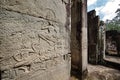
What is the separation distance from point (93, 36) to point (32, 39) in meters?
5.20

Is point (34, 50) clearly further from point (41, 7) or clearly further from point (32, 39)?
point (41, 7)

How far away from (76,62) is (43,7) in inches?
121

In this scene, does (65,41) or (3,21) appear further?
(65,41)

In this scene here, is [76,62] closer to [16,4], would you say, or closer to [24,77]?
[24,77]

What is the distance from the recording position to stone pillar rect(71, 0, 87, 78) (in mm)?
3781

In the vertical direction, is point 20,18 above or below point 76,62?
above

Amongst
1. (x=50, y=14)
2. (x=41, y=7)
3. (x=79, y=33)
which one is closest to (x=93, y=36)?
(x=79, y=33)

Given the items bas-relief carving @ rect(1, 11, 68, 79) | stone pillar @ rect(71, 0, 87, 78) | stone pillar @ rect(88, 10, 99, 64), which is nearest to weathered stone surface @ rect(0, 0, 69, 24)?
bas-relief carving @ rect(1, 11, 68, 79)

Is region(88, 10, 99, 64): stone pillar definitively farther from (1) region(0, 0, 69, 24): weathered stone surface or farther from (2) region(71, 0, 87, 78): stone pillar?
(1) region(0, 0, 69, 24): weathered stone surface

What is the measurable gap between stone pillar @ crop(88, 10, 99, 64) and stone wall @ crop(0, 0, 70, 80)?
4.30 m

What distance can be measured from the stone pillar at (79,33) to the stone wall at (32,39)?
2.08 meters

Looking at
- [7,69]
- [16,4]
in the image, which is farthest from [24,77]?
[16,4]

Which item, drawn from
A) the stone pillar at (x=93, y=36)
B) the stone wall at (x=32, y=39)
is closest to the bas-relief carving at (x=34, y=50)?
the stone wall at (x=32, y=39)

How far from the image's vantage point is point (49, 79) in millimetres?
1485
